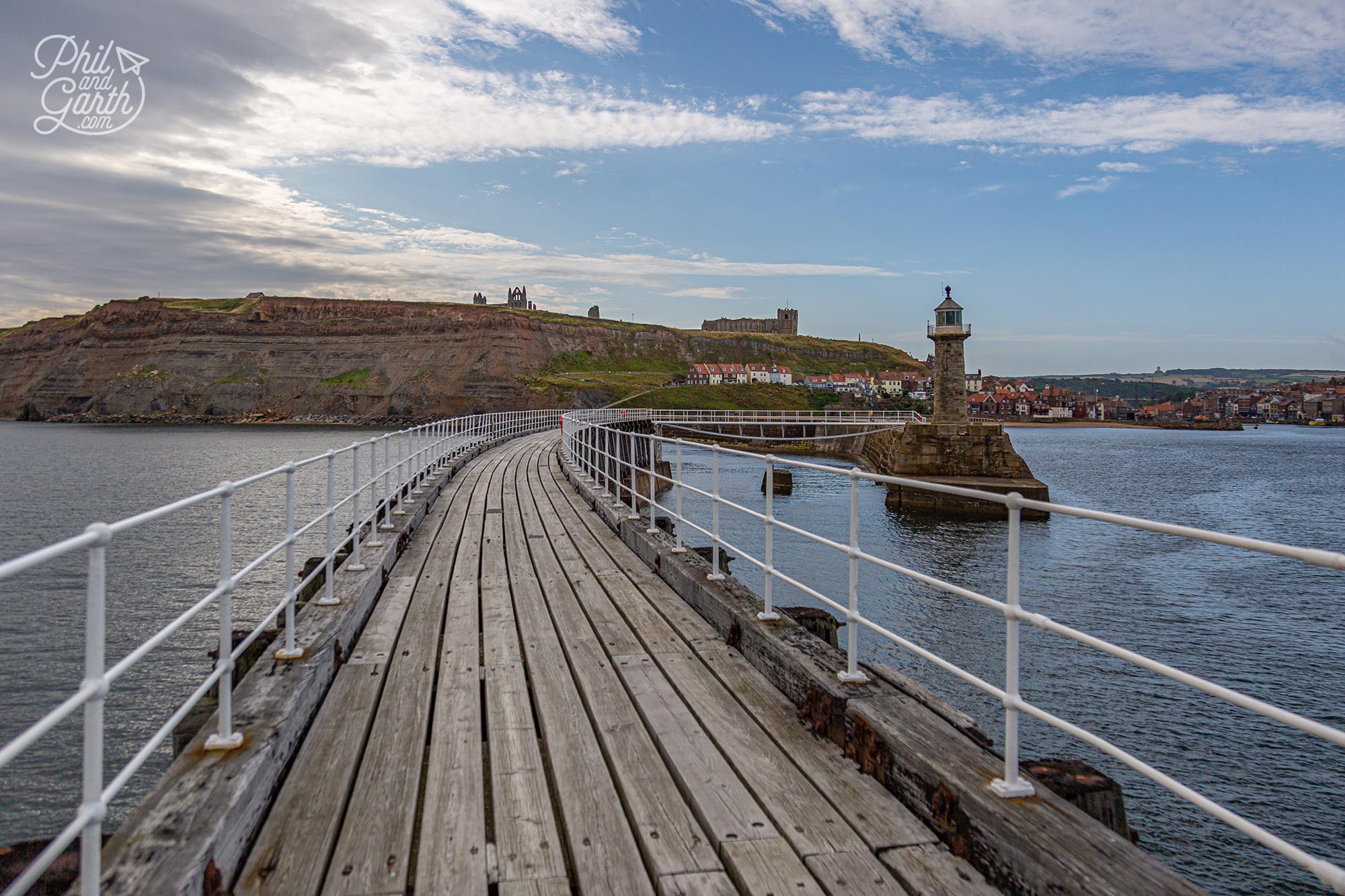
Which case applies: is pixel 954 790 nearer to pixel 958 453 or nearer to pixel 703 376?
pixel 958 453

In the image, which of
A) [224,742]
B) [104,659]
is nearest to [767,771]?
[224,742]

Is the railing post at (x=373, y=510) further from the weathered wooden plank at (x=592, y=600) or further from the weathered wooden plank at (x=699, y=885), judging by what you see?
the weathered wooden plank at (x=699, y=885)

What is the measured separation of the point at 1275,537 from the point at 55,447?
87128mm

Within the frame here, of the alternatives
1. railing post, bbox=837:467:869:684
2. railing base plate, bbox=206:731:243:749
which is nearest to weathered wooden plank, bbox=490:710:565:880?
railing base plate, bbox=206:731:243:749

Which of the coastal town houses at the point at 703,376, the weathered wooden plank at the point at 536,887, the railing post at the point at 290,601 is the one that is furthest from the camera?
the coastal town houses at the point at 703,376

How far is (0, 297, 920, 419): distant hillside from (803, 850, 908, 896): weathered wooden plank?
112 meters

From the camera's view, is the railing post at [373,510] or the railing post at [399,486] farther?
the railing post at [399,486]

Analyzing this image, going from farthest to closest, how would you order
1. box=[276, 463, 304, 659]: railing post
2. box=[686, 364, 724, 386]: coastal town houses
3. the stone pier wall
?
box=[686, 364, 724, 386]: coastal town houses → the stone pier wall → box=[276, 463, 304, 659]: railing post

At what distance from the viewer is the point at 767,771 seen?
3.49 meters

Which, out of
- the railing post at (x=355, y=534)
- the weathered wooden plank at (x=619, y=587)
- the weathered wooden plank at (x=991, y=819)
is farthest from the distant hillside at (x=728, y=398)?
the weathered wooden plank at (x=991, y=819)

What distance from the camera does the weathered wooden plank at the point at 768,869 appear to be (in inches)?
103

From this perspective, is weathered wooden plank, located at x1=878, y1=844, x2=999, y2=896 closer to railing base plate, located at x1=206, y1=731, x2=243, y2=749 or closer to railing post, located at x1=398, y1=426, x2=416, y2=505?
railing base plate, located at x1=206, y1=731, x2=243, y2=749

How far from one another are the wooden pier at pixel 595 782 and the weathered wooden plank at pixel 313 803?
11 mm

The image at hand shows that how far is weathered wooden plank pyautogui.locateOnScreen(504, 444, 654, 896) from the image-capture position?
274 cm
